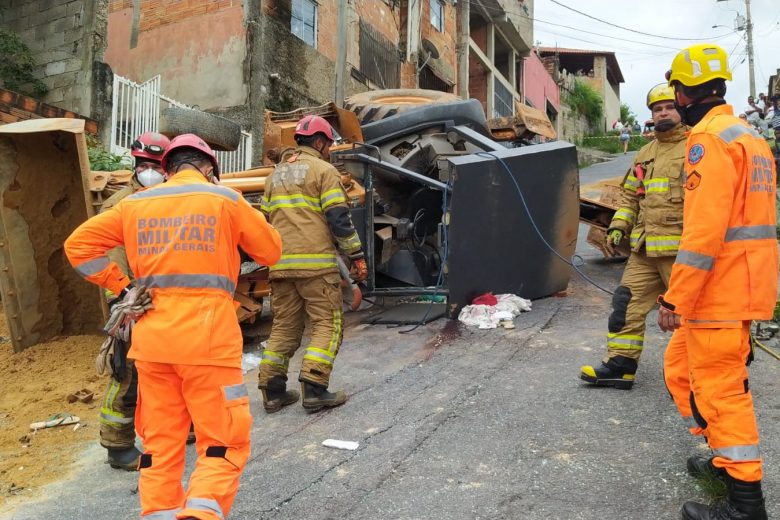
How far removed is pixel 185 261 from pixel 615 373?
2.45 m

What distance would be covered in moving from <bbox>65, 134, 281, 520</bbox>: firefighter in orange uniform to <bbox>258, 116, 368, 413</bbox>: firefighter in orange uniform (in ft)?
4.11

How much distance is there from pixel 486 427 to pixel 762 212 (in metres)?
1.59

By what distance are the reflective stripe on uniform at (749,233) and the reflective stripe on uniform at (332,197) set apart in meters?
2.12

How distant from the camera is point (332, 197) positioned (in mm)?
3578

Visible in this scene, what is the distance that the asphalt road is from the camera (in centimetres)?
230

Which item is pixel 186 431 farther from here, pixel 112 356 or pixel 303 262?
pixel 303 262

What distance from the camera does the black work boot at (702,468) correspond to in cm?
224

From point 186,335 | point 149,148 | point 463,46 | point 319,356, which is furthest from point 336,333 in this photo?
point 463,46

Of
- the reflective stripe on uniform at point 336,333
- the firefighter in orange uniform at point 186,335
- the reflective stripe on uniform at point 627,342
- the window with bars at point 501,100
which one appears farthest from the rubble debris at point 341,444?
the window with bars at point 501,100

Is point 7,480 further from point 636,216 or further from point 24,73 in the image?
point 24,73

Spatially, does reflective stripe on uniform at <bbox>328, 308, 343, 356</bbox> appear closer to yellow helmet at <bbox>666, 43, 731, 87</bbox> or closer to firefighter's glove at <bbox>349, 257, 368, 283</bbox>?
firefighter's glove at <bbox>349, 257, 368, 283</bbox>

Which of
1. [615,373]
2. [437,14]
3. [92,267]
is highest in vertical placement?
[437,14]

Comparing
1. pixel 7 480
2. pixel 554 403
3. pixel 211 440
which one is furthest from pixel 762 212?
pixel 7 480

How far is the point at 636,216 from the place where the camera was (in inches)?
144
